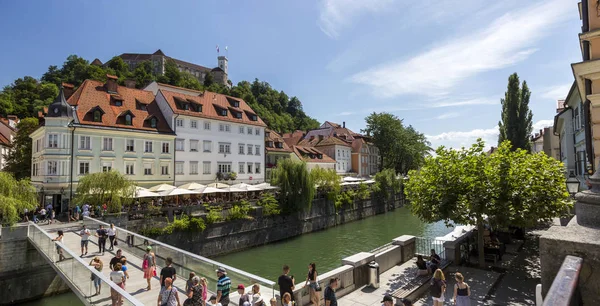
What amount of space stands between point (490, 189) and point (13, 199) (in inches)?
981

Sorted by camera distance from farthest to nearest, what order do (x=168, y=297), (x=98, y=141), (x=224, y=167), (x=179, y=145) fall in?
(x=224, y=167)
(x=179, y=145)
(x=98, y=141)
(x=168, y=297)

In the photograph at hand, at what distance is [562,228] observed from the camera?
3514 mm

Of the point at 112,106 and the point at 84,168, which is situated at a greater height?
the point at 112,106

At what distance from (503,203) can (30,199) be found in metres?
26.9

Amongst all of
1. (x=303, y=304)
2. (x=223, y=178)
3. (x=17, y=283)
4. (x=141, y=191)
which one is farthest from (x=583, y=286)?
(x=223, y=178)

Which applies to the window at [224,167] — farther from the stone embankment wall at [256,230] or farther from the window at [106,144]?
the window at [106,144]

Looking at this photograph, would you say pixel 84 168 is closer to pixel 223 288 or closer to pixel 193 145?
pixel 193 145

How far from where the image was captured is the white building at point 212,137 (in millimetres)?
34906

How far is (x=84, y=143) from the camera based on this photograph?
1107 inches

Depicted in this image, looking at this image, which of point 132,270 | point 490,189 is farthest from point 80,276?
point 490,189

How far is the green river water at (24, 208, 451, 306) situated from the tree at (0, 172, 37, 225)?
5.02 m

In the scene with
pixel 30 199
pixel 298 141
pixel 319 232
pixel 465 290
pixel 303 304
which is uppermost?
pixel 298 141

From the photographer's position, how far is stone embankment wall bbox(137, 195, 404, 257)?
79.6 feet

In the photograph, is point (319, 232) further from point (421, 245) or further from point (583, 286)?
point (583, 286)
